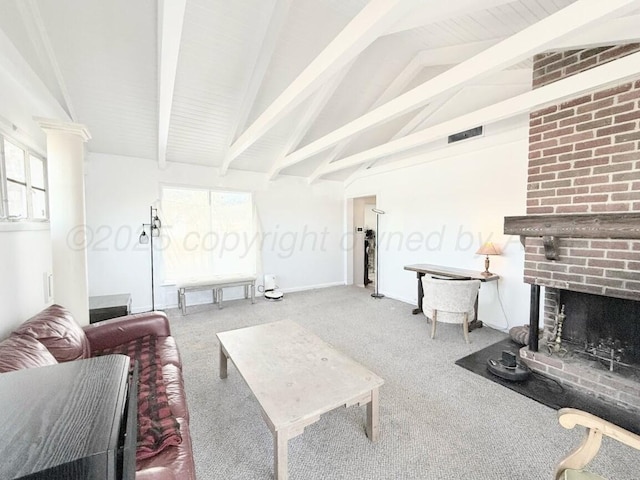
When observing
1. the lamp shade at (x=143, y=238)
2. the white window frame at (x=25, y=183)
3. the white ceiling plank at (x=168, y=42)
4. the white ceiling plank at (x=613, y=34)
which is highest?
the white ceiling plank at (x=168, y=42)

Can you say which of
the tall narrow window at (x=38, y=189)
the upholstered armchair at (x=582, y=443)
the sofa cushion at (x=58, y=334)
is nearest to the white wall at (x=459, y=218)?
the upholstered armchair at (x=582, y=443)

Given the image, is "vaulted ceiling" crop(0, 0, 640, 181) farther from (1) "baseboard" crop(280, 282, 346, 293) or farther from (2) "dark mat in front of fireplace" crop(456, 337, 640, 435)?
(1) "baseboard" crop(280, 282, 346, 293)

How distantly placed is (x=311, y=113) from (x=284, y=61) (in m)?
0.65

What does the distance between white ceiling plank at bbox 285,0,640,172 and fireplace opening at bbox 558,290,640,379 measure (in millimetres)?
2060

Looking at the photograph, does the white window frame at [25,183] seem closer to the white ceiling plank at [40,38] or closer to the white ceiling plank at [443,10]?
the white ceiling plank at [40,38]

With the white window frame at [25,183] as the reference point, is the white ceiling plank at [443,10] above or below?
above

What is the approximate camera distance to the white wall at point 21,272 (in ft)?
5.68

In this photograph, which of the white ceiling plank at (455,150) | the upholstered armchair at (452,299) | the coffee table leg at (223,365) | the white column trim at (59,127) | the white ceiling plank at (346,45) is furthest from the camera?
the white ceiling plank at (455,150)

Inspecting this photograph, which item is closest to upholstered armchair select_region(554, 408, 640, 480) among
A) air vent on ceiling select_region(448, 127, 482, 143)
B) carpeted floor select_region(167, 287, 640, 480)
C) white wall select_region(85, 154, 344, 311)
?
carpeted floor select_region(167, 287, 640, 480)

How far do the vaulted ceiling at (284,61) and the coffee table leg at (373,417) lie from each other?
7.30ft

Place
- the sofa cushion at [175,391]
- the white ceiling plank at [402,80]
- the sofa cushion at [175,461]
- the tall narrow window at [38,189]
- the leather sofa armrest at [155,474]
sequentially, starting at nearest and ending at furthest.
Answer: the leather sofa armrest at [155,474] < the sofa cushion at [175,461] < the sofa cushion at [175,391] < the tall narrow window at [38,189] < the white ceiling plank at [402,80]

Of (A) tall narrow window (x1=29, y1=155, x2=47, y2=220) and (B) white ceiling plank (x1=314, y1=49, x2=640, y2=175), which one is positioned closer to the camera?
(B) white ceiling plank (x1=314, y1=49, x2=640, y2=175)

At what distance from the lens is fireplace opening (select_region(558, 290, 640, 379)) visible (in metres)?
2.13

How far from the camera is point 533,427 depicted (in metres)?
1.81
